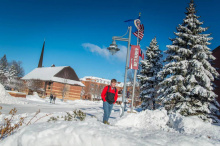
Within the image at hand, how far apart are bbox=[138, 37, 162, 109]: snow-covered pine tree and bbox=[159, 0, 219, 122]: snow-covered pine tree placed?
5829 millimetres

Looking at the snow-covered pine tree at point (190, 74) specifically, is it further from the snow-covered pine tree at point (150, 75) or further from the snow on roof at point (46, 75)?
the snow on roof at point (46, 75)

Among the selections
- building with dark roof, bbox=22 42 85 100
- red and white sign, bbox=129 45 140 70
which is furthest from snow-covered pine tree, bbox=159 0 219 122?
building with dark roof, bbox=22 42 85 100

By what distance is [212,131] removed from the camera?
517cm

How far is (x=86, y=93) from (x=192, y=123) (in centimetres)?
8487

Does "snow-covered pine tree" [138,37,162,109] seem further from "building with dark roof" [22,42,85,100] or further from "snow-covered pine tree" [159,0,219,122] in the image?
"building with dark roof" [22,42,85,100]

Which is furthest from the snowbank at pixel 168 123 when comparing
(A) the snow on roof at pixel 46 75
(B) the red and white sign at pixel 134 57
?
(A) the snow on roof at pixel 46 75

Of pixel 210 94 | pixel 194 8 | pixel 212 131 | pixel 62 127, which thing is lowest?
pixel 212 131

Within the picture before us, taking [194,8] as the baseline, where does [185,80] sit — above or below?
below

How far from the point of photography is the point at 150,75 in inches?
818

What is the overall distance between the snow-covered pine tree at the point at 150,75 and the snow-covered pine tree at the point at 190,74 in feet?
19.1

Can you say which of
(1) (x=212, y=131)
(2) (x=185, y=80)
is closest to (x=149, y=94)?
(2) (x=185, y=80)

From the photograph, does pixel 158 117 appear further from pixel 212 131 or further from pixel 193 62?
pixel 193 62

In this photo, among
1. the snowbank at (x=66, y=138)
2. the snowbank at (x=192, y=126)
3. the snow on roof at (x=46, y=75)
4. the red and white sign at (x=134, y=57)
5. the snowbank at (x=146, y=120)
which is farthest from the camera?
the snow on roof at (x=46, y=75)

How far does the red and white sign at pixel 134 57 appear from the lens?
1039cm
